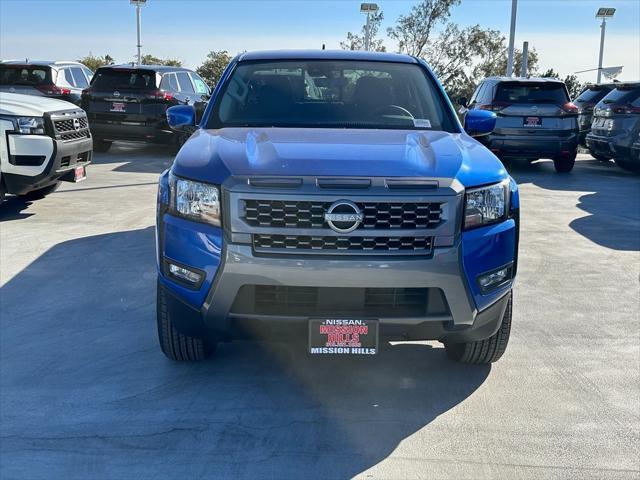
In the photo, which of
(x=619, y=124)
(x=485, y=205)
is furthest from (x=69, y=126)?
(x=619, y=124)

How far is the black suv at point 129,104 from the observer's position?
13.9 m

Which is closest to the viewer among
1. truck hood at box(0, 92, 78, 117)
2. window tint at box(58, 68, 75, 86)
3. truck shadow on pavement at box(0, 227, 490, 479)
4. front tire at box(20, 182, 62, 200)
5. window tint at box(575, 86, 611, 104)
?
truck shadow on pavement at box(0, 227, 490, 479)

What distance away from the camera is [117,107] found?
1395 cm

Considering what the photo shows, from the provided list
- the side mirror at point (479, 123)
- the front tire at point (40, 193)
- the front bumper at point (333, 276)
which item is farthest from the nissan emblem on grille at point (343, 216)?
the front tire at point (40, 193)

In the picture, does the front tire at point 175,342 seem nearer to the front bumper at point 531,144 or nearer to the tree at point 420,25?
the front bumper at point 531,144

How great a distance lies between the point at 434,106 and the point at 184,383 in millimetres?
2419

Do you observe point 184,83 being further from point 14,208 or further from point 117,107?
point 14,208

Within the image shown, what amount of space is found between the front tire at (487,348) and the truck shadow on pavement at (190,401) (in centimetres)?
9

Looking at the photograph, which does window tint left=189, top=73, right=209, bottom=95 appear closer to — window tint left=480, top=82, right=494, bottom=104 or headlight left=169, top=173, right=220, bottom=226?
window tint left=480, top=82, right=494, bottom=104

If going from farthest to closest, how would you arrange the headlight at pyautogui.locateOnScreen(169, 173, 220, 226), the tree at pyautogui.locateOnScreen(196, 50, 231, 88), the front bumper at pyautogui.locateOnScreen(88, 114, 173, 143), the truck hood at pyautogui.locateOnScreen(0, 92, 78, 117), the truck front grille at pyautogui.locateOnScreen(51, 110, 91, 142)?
A: 1. the tree at pyautogui.locateOnScreen(196, 50, 231, 88)
2. the front bumper at pyautogui.locateOnScreen(88, 114, 173, 143)
3. the truck front grille at pyautogui.locateOnScreen(51, 110, 91, 142)
4. the truck hood at pyautogui.locateOnScreen(0, 92, 78, 117)
5. the headlight at pyautogui.locateOnScreen(169, 173, 220, 226)

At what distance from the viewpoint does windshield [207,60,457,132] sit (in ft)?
15.7

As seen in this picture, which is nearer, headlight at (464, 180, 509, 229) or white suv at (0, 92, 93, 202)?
headlight at (464, 180, 509, 229)

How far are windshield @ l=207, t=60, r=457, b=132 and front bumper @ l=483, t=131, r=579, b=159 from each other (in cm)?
802

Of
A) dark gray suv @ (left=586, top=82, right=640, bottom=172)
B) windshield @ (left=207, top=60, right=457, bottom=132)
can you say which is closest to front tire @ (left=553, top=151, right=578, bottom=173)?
dark gray suv @ (left=586, top=82, right=640, bottom=172)
